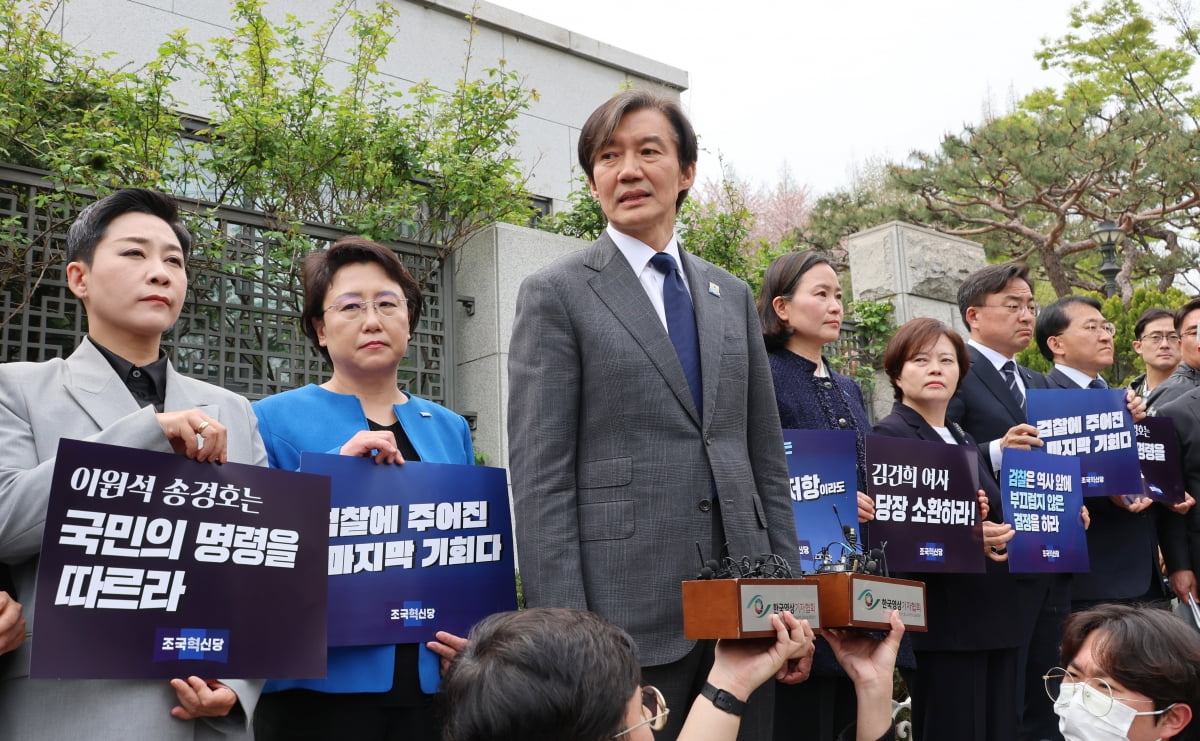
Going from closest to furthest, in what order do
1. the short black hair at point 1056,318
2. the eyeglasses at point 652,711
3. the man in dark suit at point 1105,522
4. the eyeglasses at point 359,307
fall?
the eyeglasses at point 652,711, the eyeglasses at point 359,307, the man in dark suit at point 1105,522, the short black hair at point 1056,318

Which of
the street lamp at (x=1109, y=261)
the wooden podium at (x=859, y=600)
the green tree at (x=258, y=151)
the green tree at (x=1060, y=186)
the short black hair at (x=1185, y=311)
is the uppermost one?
the green tree at (x=1060, y=186)

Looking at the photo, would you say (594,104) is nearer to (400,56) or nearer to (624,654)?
(400,56)

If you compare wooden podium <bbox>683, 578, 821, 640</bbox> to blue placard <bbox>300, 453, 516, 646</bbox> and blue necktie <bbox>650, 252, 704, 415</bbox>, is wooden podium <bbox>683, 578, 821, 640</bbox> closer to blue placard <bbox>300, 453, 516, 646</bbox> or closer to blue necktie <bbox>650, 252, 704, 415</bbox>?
blue necktie <bbox>650, 252, 704, 415</bbox>

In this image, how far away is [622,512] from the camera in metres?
2.85

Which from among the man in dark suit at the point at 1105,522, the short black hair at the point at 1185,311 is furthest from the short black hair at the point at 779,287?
the short black hair at the point at 1185,311

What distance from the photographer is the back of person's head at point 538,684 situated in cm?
180

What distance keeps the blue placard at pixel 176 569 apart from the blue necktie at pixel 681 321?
3.41 ft

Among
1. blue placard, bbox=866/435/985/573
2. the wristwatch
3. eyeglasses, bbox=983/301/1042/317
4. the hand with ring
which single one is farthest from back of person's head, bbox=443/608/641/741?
eyeglasses, bbox=983/301/1042/317

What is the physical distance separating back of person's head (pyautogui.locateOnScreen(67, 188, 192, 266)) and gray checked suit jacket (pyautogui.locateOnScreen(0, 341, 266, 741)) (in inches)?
11.2

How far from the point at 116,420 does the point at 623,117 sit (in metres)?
1.61

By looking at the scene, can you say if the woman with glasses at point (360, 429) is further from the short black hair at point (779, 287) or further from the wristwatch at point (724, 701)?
the short black hair at point (779, 287)

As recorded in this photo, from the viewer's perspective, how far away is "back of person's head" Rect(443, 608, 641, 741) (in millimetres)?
1798

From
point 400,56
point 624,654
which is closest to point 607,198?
point 624,654

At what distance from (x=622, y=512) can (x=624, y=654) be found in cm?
91
